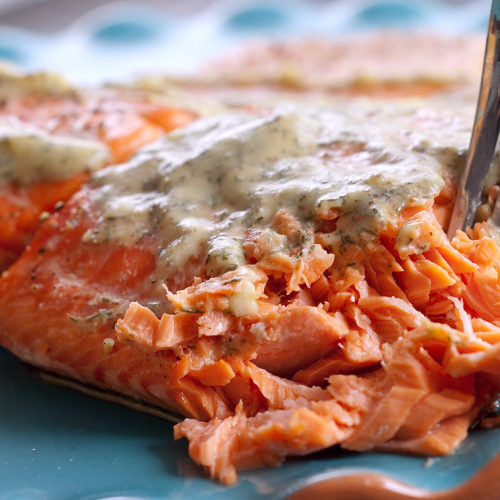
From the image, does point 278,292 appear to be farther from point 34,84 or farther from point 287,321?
point 34,84

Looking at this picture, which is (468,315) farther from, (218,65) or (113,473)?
(218,65)

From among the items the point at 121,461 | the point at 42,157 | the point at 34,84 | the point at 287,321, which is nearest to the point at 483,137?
the point at 287,321

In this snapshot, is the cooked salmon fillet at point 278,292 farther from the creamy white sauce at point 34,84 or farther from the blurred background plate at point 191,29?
the blurred background plate at point 191,29

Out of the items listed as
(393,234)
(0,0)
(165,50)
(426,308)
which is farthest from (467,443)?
(0,0)

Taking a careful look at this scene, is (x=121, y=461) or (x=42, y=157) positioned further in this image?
(x=42, y=157)

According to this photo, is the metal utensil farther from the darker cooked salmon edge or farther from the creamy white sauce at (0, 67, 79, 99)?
the creamy white sauce at (0, 67, 79, 99)

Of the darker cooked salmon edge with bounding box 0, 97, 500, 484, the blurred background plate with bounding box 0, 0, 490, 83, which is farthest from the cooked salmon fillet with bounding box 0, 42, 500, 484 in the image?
the blurred background plate with bounding box 0, 0, 490, 83
